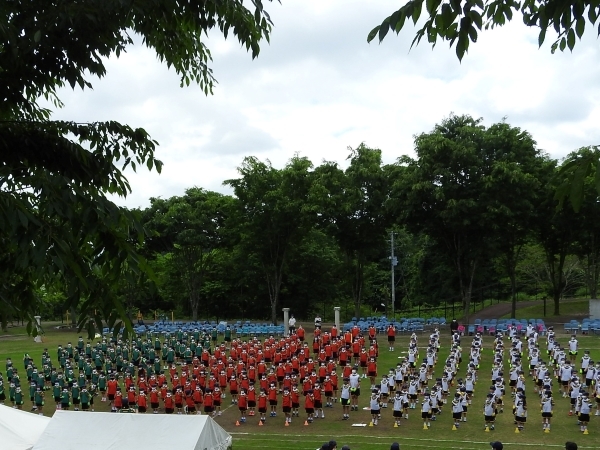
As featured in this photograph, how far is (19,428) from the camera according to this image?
12.1 meters

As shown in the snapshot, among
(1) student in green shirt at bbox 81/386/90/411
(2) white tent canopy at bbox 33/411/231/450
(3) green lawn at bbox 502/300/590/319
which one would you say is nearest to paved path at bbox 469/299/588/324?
(3) green lawn at bbox 502/300/590/319

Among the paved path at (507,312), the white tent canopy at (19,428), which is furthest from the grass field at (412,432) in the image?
the paved path at (507,312)

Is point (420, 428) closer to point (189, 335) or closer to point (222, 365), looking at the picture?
point (222, 365)

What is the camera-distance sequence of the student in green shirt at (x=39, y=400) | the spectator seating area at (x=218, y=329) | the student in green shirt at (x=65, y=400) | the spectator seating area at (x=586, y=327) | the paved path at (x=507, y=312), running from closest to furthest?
the student in green shirt at (x=65, y=400) → the student in green shirt at (x=39, y=400) → the spectator seating area at (x=586, y=327) → the spectator seating area at (x=218, y=329) → the paved path at (x=507, y=312)

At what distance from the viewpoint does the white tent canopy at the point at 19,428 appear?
1159 cm

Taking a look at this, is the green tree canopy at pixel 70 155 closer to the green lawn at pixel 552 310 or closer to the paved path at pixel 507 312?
the paved path at pixel 507 312

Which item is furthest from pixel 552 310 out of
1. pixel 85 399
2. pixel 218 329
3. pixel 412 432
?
pixel 85 399

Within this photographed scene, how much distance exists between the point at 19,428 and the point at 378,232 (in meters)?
24.3

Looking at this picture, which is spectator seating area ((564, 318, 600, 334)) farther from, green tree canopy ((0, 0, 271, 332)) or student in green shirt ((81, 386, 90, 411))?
green tree canopy ((0, 0, 271, 332))

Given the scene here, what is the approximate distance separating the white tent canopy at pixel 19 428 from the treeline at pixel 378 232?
12.8 m

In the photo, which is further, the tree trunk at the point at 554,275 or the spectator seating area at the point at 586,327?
the tree trunk at the point at 554,275

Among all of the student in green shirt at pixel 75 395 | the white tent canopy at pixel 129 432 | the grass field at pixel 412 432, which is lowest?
the grass field at pixel 412 432

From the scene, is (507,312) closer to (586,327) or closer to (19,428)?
(586,327)

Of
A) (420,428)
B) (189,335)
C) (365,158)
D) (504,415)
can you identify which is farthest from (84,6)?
(365,158)
